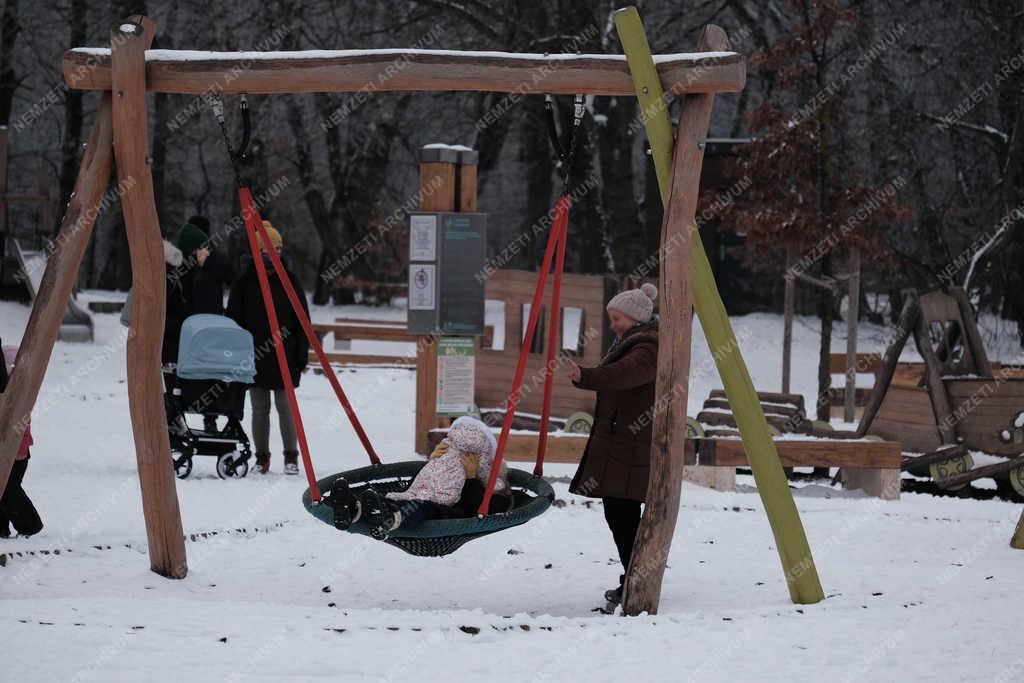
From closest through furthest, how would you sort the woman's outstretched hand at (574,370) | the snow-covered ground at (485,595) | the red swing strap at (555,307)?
the snow-covered ground at (485,595)
the woman's outstretched hand at (574,370)
the red swing strap at (555,307)

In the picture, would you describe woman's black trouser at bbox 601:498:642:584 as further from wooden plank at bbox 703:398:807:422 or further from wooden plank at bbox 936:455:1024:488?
wooden plank at bbox 703:398:807:422

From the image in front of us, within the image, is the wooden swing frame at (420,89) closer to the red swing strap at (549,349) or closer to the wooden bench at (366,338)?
the red swing strap at (549,349)

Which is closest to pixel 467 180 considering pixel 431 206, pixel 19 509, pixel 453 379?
pixel 431 206

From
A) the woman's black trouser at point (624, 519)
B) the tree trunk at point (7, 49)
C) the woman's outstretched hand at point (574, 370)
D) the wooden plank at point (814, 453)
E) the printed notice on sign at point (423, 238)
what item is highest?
the tree trunk at point (7, 49)

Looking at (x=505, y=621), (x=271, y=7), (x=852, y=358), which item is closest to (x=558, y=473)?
(x=505, y=621)

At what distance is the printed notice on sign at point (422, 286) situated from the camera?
10352 mm

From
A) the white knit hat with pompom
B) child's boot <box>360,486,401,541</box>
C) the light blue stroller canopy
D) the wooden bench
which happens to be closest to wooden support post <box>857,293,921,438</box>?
the light blue stroller canopy

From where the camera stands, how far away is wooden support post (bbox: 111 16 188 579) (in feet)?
20.4

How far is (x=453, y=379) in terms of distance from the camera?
10.2m

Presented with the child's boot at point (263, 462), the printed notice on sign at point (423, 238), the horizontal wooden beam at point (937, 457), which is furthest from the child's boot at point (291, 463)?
the horizontal wooden beam at point (937, 457)

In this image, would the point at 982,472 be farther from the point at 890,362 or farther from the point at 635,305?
the point at 635,305

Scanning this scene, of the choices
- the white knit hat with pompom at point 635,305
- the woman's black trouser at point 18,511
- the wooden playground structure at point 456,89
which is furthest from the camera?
the woman's black trouser at point 18,511

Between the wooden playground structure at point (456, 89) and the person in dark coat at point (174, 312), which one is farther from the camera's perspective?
the person in dark coat at point (174, 312)

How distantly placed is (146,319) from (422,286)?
4.18 metres
